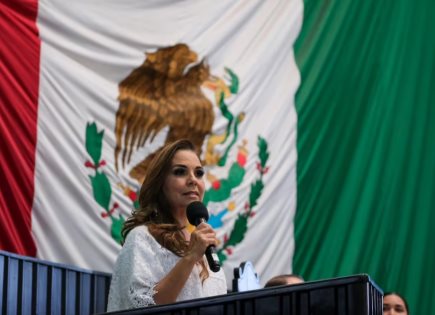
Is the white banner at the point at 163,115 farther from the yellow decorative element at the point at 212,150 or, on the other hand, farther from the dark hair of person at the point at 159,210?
the dark hair of person at the point at 159,210

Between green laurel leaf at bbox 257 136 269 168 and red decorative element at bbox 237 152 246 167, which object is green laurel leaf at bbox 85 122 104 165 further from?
green laurel leaf at bbox 257 136 269 168

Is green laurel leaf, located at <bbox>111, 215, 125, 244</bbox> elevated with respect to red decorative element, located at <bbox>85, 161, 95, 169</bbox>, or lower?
lower

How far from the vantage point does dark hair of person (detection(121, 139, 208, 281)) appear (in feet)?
10.9

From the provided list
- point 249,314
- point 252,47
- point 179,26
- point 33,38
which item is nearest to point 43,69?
point 33,38

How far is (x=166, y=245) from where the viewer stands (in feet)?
10.8

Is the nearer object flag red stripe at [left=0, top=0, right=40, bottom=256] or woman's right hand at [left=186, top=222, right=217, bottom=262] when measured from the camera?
woman's right hand at [left=186, top=222, right=217, bottom=262]

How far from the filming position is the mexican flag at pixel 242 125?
537cm

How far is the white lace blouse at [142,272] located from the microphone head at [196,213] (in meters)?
0.15

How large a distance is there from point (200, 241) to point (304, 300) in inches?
28.7

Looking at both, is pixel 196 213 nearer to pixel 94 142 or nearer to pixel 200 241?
pixel 200 241

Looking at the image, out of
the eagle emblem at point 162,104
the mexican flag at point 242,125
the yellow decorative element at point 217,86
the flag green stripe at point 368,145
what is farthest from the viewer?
the flag green stripe at point 368,145

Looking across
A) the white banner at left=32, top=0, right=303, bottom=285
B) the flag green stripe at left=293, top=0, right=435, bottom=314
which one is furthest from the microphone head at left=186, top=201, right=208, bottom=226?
the flag green stripe at left=293, top=0, right=435, bottom=314

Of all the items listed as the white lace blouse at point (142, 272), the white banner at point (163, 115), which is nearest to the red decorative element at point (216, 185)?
the white banner at point (163, 115)

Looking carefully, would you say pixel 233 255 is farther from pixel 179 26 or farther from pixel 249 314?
pixel 249 314
